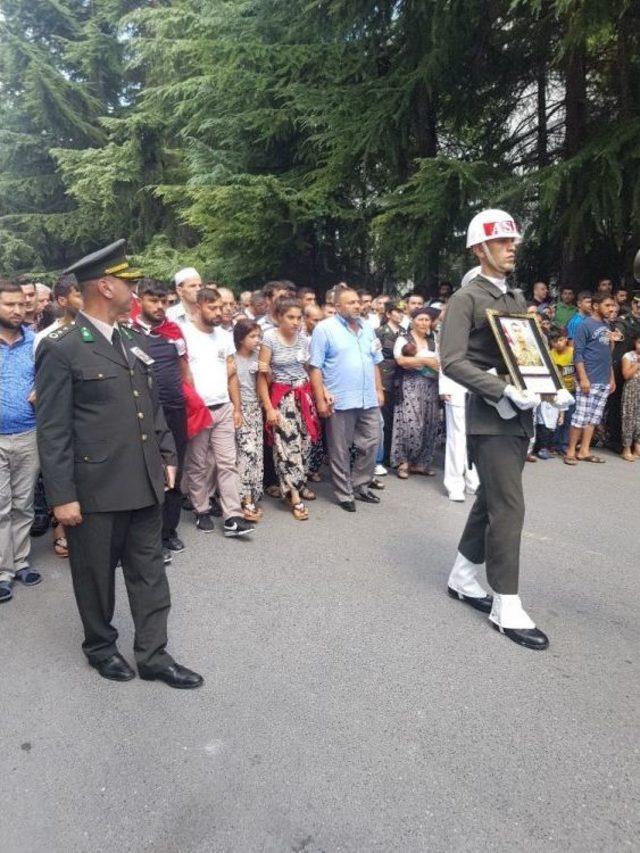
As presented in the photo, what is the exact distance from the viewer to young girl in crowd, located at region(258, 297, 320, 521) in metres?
5.38

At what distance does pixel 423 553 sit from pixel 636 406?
443 cm

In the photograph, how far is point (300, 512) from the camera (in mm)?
5355

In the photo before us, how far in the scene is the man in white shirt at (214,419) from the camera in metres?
4.80

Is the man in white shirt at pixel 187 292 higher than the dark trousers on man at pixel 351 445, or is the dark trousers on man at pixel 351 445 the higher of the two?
the man in white shirt at pixel 187 292

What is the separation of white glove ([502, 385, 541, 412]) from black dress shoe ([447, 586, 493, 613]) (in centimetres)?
125

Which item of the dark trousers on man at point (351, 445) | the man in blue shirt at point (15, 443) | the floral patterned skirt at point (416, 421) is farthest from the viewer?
the floral patterned skirt at point (416, 421)

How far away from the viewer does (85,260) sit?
109 inches

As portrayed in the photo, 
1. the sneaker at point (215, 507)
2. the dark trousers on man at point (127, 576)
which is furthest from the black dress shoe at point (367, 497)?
the dark trousers on man at point (127, 576)

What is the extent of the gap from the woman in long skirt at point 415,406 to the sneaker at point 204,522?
241 centimetres

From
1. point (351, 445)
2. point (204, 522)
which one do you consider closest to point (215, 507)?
point (204, 522)

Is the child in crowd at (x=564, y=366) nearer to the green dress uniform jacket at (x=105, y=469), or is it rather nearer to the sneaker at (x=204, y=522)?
the sneaker at (x=204, y=522)

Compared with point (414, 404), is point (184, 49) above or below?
above

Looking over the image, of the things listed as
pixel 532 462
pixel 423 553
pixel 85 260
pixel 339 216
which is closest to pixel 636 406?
pixel 532 462

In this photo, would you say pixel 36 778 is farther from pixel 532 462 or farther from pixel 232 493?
pixel 532 462
